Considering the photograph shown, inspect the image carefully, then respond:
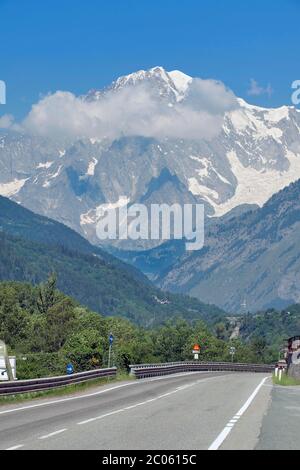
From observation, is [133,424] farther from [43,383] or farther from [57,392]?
[57,392]

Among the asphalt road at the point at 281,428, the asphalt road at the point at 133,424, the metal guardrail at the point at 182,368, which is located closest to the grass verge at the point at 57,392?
the asphalt road at the point at 133,424

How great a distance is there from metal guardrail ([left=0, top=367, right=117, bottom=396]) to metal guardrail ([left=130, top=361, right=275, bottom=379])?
16.1m

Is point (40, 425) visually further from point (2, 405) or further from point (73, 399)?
point (73, 399)

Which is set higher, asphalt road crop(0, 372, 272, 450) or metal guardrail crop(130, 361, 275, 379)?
metal guardrail crop(130, 361, 275, 379)

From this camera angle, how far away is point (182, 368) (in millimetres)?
101375

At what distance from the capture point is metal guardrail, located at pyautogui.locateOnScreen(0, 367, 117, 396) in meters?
37.1

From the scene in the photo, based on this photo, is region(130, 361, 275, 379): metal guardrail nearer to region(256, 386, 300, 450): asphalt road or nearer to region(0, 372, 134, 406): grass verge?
region(0, 372, 134, 406): grass verge

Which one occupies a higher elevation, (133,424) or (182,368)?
(182,368)

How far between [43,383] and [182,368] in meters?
59.8

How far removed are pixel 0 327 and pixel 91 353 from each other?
4340 cm

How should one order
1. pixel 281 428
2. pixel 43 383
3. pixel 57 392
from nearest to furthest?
1. pixel 281 428
2. pixel 43 383
3. pixel 57 392

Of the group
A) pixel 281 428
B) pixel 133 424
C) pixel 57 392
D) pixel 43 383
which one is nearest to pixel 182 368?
pixel 57 392

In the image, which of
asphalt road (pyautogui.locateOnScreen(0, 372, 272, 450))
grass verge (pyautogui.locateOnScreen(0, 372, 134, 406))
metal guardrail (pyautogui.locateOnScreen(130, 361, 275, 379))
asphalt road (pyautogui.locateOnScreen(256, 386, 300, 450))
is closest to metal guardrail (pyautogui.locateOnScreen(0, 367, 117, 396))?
grass verge (pyautogui.locateOnScreen(0, 372, 134, 406))
